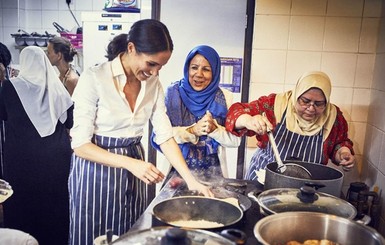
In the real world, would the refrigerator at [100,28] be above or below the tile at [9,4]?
below

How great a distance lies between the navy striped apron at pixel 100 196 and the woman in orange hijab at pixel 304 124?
0.60 metres

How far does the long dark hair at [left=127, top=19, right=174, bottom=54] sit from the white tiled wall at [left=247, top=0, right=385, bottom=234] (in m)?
0.92

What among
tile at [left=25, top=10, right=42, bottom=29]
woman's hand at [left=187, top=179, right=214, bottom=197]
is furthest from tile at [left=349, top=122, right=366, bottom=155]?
tile at [left=25, top=10, right=42, bottom=29]

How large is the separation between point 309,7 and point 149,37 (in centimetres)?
122

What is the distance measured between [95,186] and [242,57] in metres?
1.99

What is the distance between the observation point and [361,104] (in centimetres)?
234

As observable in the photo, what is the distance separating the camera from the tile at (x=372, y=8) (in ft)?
7.31

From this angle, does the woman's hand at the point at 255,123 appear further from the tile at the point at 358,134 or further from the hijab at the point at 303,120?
the tile at the point at 358,134

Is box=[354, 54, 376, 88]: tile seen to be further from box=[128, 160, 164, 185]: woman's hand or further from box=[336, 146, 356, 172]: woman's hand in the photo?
box=[128, 160, 164, 185]: woman's hand

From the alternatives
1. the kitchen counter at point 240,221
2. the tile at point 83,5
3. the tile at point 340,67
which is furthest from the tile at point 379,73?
the tile at point 83,5

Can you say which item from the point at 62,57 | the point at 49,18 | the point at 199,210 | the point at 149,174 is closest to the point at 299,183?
the point at 199,210

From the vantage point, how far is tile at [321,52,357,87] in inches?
91.3

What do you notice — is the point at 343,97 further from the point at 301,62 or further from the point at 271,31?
the point at 271,31

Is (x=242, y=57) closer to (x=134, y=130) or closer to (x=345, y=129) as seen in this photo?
(x=345, y=129)
